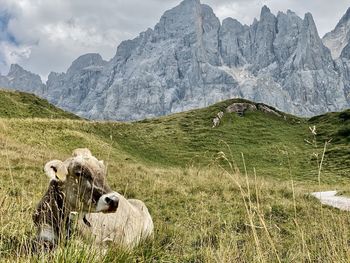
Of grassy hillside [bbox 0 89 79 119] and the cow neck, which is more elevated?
grassy hillside [bbox 0 89 79 119]

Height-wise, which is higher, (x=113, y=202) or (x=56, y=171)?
(x=56, y=171)

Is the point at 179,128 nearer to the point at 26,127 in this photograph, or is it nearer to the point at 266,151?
the point at 266,151

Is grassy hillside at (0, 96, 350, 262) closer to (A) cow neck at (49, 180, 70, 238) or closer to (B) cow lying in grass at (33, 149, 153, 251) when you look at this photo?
(B) cow lying in grass at (33, 149, 153, 251)

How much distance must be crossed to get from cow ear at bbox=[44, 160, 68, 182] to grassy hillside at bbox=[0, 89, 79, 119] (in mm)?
44827

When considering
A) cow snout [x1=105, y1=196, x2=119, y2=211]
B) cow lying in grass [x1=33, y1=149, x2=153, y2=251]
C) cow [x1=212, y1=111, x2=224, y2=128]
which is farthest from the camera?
cow [x1=212, y1=111, x2=224, y2=128]

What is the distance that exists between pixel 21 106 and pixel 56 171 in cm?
5139

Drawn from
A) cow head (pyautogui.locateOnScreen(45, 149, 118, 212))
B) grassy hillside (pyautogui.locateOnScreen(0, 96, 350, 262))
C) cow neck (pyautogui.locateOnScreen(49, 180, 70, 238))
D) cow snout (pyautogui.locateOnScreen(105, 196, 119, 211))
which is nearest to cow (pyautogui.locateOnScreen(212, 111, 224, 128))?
grassy hillside (pyautogui.locateOnScreen(0, 96, 350, 262))

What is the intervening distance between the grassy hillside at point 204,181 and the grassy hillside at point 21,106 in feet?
32.2

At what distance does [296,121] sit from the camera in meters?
63.6

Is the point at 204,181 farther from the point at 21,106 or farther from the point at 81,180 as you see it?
the point at 21,106

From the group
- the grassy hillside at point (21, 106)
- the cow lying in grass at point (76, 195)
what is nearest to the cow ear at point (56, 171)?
the cow lying in grass at point (76, 195)

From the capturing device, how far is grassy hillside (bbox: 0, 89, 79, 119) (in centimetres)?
5009

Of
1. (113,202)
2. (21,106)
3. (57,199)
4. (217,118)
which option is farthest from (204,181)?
(21,106)

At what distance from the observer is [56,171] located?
606 cm
